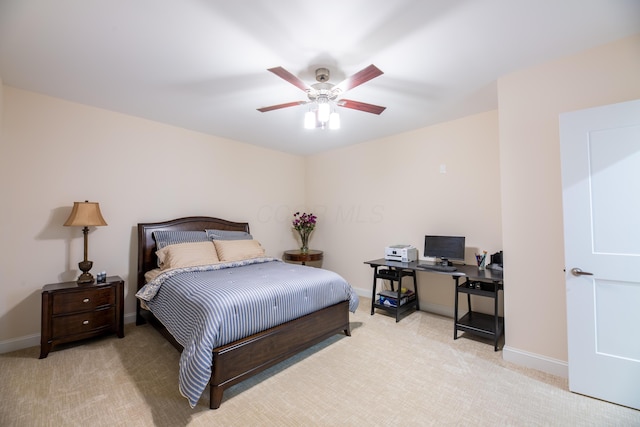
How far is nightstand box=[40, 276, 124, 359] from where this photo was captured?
8.30 ft

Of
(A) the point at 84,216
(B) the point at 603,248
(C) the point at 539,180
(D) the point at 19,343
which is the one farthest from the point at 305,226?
(B) the point at 603,248

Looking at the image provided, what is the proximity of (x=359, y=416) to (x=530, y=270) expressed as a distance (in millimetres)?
1881

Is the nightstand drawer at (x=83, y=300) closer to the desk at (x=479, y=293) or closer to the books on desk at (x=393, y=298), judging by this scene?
the books on desk at (x=393, y=298)

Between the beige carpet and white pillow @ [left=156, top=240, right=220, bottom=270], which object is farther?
white pillow @ [left=156, top=240, right=220, bottom=270]

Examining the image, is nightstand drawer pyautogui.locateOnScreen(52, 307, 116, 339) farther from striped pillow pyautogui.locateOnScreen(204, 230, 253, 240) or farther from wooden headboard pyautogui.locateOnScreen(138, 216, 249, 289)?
striped pillow pyautogui.locateOnScreen(204, 230, 253, 240)

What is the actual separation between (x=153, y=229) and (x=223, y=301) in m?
2.07

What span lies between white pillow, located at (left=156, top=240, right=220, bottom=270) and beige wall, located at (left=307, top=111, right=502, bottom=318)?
235 centimetres

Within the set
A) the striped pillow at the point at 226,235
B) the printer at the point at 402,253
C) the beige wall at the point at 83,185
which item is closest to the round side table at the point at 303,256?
the striped pillow at the point at 226,235

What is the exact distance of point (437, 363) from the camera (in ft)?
8.02

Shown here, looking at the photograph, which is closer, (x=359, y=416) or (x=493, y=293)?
(x=359, y=416)

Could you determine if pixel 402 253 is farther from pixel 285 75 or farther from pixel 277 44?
pixel 277 44

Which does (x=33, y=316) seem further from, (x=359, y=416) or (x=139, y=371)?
(x=359, y=416)

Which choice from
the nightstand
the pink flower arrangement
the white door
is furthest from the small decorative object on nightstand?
the white door

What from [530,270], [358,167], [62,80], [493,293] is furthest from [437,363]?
[62,80]
